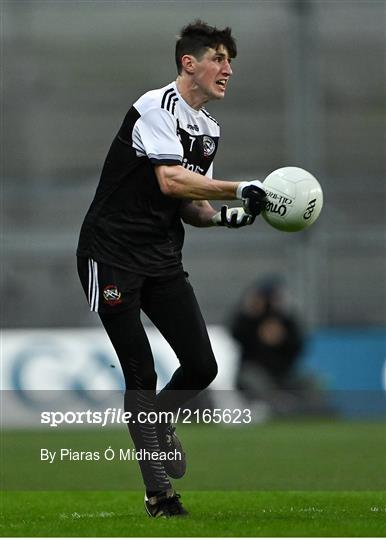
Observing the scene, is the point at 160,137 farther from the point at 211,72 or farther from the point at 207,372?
the point at 207,372

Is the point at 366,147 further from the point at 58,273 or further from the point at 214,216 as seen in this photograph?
the point at 214,216

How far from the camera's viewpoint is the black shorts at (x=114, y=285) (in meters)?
6.67

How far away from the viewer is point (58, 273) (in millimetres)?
20422

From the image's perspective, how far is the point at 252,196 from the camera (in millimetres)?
→ 6445

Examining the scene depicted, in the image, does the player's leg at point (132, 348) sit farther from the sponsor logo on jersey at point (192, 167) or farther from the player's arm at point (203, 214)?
the sponsor logo on jersey at point (192, 167)

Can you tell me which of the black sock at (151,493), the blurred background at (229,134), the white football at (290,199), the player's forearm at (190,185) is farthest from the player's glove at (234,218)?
the blurred background at (229,134)

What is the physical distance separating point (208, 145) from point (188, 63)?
49 cm

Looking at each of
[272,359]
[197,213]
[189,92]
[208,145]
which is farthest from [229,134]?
[189,92]

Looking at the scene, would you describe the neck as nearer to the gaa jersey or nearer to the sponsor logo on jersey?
the gaa jersey

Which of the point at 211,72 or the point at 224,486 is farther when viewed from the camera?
the point at 224,486

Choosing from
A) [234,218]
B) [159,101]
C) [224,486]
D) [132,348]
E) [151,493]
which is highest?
[159,101]

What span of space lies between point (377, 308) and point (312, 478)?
11.5 metres

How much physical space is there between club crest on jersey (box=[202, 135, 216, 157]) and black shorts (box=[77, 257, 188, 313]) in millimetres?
720

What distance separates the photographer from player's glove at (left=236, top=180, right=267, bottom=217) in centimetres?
642
